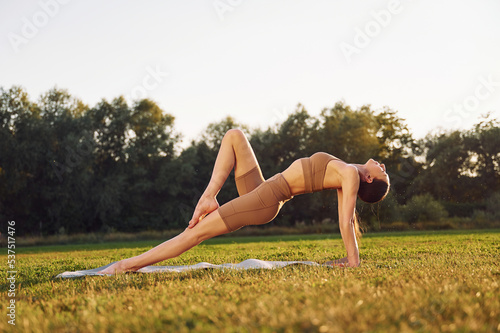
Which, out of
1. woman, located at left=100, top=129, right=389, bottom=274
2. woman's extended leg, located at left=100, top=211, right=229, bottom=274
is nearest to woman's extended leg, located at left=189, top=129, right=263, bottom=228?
woman, located at left=100, top=129, right=389, bottom=274

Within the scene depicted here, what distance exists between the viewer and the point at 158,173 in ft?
120

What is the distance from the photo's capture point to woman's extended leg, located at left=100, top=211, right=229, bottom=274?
194 inches

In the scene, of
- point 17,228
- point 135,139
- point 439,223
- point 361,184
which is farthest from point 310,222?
point 361,184

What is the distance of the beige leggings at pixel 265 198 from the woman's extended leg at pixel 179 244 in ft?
0.39

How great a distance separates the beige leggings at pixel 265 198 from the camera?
5.09 metres

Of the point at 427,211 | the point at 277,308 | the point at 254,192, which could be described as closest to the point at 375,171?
the point at 254,192

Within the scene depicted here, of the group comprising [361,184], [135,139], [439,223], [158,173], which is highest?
[135,139]

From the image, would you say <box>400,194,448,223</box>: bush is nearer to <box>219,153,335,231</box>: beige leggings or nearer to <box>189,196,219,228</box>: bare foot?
<box>219,153,335,231</box>: beige leggings

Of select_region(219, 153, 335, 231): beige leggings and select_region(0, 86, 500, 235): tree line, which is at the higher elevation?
select_region(0, 86, 500, 235): tree line

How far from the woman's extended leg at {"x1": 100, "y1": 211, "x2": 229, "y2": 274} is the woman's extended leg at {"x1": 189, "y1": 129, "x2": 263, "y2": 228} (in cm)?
12

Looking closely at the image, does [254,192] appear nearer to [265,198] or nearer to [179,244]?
[265,198]

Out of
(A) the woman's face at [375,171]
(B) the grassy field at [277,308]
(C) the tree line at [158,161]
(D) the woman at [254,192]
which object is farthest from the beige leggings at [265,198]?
(C) the tree line at [158,161]

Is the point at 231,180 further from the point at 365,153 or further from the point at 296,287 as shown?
the point at 296,287

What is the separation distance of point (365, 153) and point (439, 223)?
40.8ft
